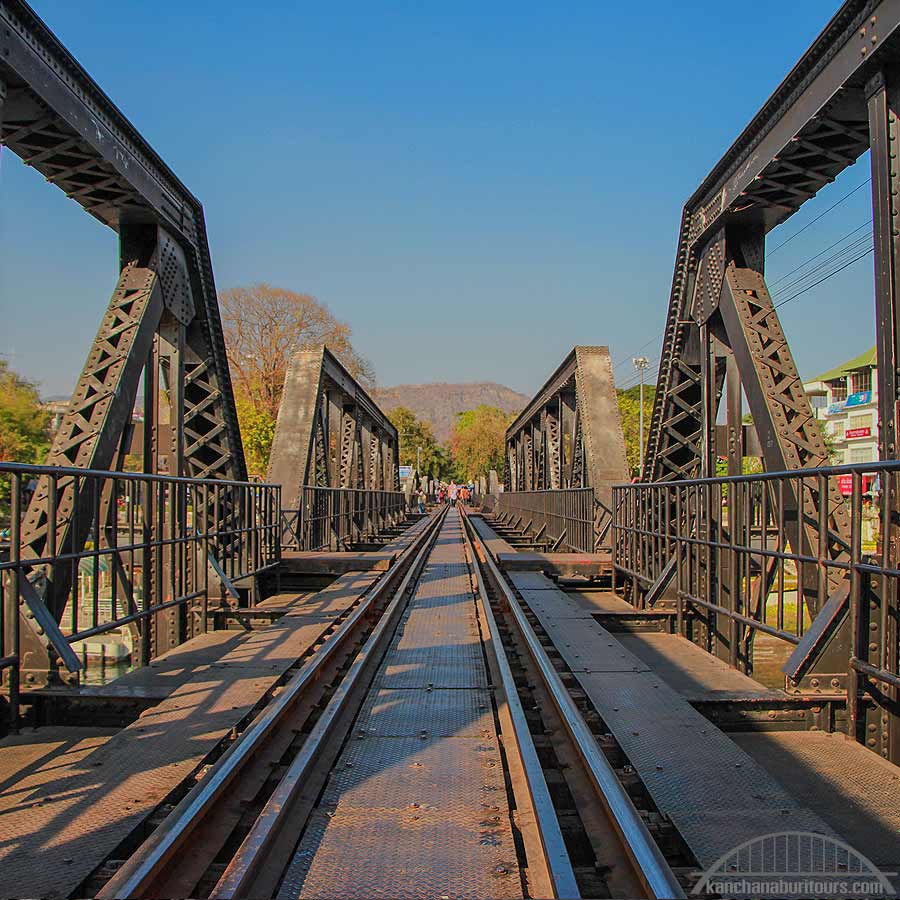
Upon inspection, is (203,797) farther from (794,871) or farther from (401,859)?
(794,871)

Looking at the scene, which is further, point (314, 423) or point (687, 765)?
point (314, 423)

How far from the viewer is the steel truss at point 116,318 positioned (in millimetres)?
5344

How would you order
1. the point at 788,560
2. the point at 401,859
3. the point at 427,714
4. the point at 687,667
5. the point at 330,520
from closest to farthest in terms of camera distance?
1. the point at 401,859
2. the point at 427,714
3. the point at 788,560
4. the point at 687,667
5. the point at 330,520

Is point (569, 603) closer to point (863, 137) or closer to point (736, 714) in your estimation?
point (736, 714)

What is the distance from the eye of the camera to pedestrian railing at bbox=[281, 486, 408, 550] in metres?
13.2

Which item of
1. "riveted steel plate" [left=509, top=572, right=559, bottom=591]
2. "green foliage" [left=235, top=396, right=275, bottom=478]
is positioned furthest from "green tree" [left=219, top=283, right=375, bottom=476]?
"riveted steel plate" [left=509, top=572, right=559, bottom=591]

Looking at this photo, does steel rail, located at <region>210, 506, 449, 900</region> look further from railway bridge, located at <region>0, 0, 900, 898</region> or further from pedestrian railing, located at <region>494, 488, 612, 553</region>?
pedestrian railing, located at <region>494, 488, 612, 553</region>

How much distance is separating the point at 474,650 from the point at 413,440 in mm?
92833

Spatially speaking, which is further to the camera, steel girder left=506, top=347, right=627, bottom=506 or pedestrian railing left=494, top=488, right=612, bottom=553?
steel girder left=506, top=347, right=627, bottom=506

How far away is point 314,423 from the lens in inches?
563

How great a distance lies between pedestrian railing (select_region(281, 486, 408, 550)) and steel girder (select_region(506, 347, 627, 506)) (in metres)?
4.68

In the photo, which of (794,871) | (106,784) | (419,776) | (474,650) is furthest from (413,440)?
(794,871)

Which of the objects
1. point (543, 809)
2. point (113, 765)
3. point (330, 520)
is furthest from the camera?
point (330, 520)

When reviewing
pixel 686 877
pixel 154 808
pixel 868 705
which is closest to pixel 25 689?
pixel 154 808
